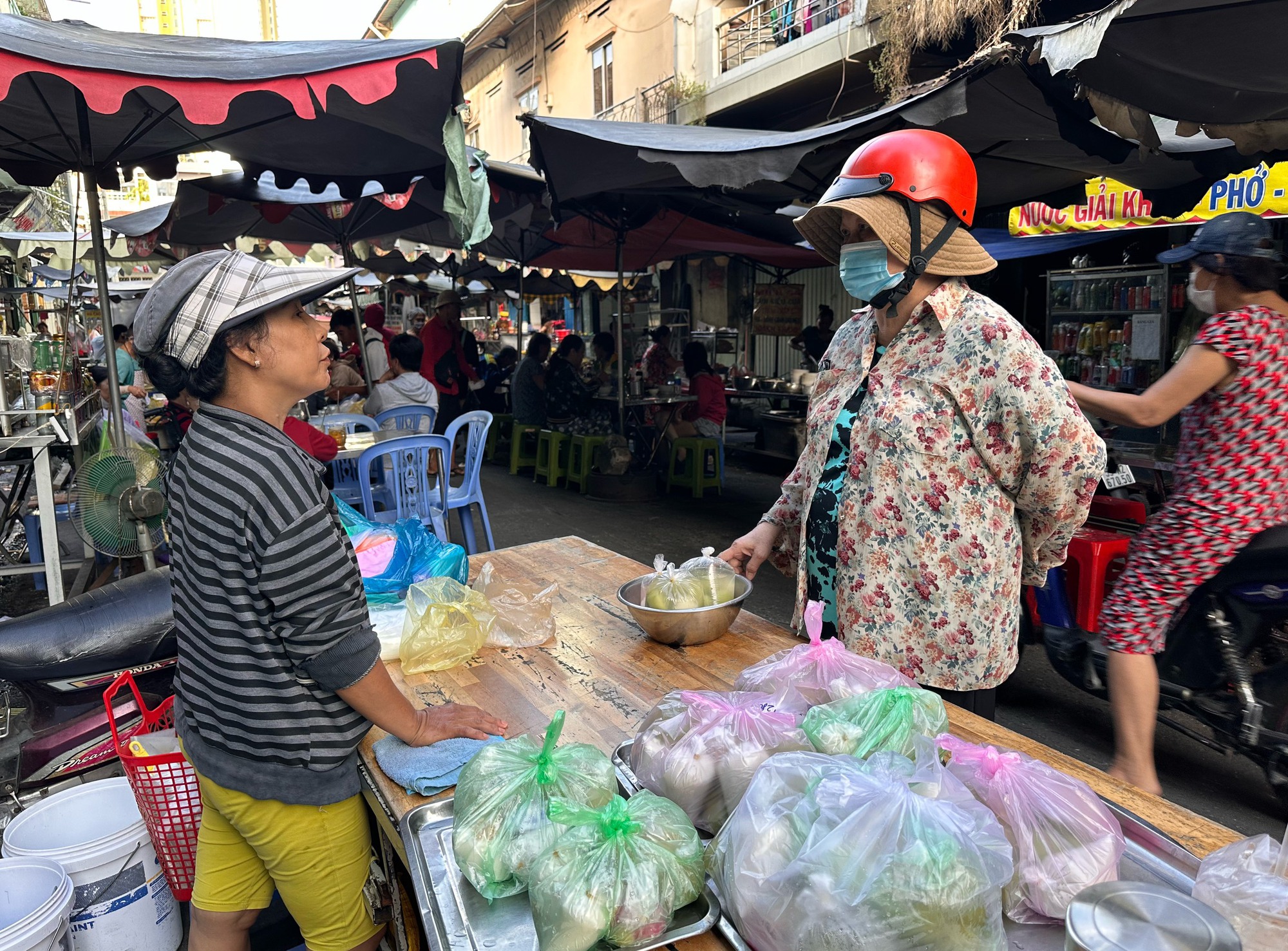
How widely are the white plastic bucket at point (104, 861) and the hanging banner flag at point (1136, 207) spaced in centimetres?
680

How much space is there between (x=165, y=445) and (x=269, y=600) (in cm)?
622

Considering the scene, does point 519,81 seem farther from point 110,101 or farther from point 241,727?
point 241,727

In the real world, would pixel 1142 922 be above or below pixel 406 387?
below

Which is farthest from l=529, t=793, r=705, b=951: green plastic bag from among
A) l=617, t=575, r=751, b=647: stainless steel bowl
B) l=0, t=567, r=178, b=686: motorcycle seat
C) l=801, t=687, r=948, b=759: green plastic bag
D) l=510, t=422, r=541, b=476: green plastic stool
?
l=510, t=422, r=541, b=476: green plastic stool

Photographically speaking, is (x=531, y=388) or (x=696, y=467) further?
(x=531, y=388)

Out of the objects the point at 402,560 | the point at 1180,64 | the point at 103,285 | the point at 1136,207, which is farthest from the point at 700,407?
the point at 402,560

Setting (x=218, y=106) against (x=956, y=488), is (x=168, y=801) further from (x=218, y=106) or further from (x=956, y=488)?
(x=218, y=106)

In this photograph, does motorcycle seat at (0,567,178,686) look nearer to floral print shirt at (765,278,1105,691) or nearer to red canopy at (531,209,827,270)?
floral print shirt at (765,278,1105,691)

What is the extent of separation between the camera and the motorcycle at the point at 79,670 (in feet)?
8.48

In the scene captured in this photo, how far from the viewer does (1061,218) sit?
779cm

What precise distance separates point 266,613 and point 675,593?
0.95m

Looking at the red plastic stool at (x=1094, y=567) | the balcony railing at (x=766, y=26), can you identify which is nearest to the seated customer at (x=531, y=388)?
the balcony railing at (x=766, y=26)

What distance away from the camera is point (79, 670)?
2.65 metres

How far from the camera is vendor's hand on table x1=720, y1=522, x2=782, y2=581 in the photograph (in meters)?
2.17
